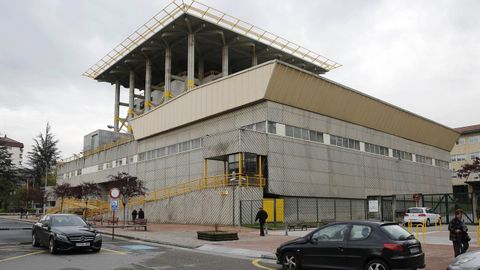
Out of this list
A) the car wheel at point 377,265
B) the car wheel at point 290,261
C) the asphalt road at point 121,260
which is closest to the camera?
the car wheel at point 377,265

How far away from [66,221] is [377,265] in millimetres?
11900

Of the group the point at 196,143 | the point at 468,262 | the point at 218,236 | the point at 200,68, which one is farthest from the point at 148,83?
the point at 468,262

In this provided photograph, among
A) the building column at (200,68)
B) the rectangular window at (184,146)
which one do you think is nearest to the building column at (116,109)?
the building column at (200,68)

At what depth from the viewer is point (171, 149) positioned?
44.5 m

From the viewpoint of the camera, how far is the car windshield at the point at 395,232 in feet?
33.9

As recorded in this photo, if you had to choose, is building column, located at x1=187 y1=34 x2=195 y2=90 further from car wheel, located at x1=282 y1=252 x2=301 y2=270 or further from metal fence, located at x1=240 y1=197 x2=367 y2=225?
car wheel, located at x1=282 y1=252 x2=301 y2=270

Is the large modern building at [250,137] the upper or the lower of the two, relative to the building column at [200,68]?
lower

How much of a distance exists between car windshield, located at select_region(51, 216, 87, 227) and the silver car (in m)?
13.2

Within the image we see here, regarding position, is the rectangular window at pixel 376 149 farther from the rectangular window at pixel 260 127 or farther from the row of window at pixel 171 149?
the row of window at pixel 171 149

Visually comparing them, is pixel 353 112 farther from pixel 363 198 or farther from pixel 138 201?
pixel 138 201

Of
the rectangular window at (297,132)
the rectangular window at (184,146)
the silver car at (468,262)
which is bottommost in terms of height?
the silver car at (468,262)

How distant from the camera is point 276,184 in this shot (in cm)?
3419

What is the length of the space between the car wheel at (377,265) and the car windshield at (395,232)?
647mm

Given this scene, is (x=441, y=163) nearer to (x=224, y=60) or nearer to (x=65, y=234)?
(x=224, y=60)
